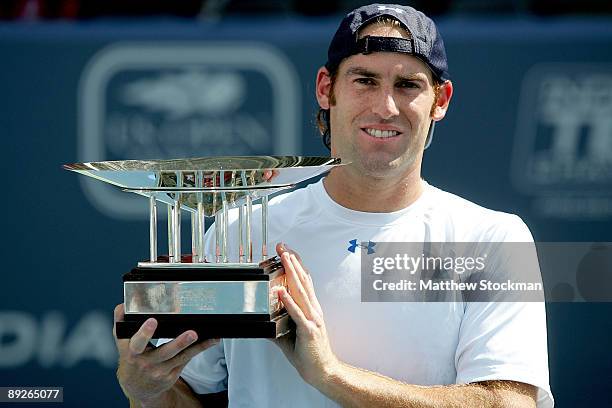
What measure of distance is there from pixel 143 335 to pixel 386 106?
0.80 metres

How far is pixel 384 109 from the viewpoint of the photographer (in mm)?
2795

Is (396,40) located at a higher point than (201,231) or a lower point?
higher

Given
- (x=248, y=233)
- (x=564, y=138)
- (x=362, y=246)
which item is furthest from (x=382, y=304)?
(x=564, y=138)

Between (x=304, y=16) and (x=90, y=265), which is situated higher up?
(x=304, y=16)

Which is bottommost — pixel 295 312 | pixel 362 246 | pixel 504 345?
pixel 504 345

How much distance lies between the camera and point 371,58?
2.82m

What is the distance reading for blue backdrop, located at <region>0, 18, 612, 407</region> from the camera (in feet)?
14.8

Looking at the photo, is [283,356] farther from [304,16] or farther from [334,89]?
[304,16]

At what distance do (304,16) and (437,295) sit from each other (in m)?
2.57

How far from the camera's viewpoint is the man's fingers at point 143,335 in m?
2.45

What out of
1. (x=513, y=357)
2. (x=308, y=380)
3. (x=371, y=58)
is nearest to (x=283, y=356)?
(x=308, y=380)

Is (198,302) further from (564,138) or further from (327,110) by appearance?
(564,138)

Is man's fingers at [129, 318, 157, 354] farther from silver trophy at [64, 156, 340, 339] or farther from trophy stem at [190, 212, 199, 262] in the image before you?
trophy stem at [190, 212, 199, 262]

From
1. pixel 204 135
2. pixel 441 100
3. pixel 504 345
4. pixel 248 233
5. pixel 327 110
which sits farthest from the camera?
pixel 204 135
